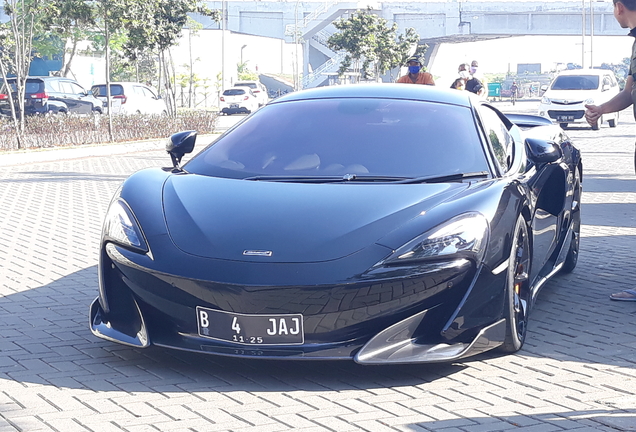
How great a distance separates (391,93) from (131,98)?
27.4 meters

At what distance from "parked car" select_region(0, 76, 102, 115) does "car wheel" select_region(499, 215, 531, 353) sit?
25038mm

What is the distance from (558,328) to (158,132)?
1957cm

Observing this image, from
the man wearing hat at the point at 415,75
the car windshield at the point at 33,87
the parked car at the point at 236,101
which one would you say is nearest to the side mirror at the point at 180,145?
the man wearing hat at the point at 415,75

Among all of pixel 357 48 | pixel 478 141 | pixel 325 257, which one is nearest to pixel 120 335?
pixel 325 257

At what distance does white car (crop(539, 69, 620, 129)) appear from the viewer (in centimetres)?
2842

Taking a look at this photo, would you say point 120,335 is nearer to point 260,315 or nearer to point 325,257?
point 260,315

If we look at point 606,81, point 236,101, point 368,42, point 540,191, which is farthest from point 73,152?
point 368,42

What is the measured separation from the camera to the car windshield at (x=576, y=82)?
29.9 metres

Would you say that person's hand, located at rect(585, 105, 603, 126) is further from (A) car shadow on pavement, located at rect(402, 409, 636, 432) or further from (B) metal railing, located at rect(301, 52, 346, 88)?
(B) metal railing, located at rect(301, 52, 346, 88)

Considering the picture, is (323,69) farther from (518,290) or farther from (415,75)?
(518,290)

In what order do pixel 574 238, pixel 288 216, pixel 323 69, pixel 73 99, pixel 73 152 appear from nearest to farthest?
pixel 288 216
pixel 574 238
pixel 73 152
pixel 73 99
pixel 323 69

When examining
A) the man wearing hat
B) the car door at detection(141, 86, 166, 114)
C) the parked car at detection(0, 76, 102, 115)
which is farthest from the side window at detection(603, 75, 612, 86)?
the man wearing hat

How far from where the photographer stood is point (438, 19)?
73.7m

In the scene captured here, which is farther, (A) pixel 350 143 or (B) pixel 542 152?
(B) pixel 542 152
